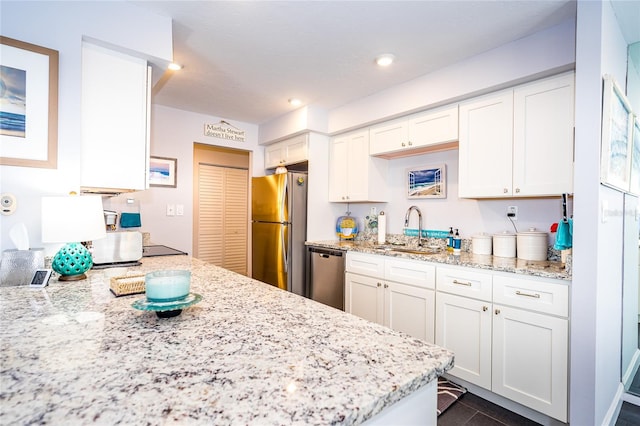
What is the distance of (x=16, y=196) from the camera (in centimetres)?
151

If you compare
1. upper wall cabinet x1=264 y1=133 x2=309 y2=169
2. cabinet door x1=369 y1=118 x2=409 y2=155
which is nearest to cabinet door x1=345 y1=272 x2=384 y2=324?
cabinet door x1=369 y1=118 x2=409 y2=155

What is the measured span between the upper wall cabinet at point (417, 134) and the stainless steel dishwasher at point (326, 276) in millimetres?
1147

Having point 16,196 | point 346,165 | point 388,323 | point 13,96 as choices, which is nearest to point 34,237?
point 16,196

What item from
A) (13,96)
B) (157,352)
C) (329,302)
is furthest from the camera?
(329,302)

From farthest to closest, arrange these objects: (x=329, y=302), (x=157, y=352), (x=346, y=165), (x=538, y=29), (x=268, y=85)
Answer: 1. (x=346, y=165)
2. (x=329, y=302)
3. (x=268, y=85)
4. (x=538, y=29)
5. (x=157, y=352)

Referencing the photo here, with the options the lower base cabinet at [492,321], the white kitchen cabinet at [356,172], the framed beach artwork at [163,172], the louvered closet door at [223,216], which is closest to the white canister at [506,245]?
the lower base cabinet at [492,321]

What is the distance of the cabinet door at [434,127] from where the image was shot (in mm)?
2486

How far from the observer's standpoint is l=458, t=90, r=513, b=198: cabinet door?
218 centimetres

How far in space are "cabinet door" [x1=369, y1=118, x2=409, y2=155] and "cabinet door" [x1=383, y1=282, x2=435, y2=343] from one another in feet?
4.22

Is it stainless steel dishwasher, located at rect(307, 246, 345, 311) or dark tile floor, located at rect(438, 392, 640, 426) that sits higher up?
stainless steel dishwasher, located at rect(307, 246, 345, 311)

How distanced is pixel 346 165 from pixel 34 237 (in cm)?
265

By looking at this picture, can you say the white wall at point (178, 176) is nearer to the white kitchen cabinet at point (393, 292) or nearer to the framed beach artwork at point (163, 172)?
the framed beach artwork at point (163, 172)

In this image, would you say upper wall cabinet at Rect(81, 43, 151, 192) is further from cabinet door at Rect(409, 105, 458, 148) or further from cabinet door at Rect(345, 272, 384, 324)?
cabinet door at Rect(409, 105, 458, 148)

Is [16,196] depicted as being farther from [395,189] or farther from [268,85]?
[395,189]
